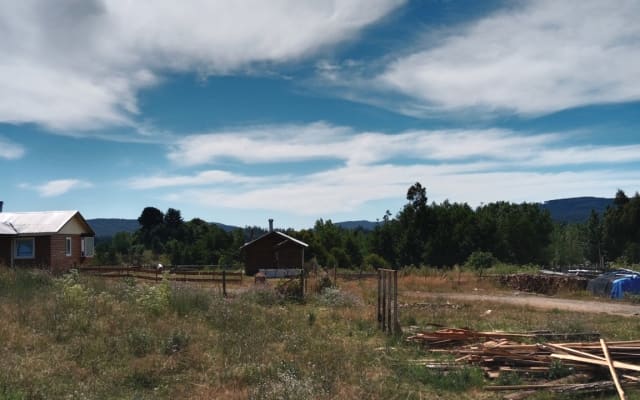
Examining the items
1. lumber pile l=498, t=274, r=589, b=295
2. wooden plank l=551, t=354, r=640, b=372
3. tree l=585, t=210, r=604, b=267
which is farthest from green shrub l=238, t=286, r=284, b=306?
tree l=585, t=210, r=604, b=267

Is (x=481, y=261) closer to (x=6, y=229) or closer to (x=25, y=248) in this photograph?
(x=25, y=248)

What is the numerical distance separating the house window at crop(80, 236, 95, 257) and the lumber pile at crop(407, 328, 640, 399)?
3217 centimetres

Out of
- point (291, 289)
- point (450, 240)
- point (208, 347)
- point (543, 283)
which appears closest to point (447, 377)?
point (208, 347)

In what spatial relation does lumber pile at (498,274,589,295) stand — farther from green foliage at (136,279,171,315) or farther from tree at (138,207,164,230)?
tree at (138,207,164,230)

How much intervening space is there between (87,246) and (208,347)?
30.4 m

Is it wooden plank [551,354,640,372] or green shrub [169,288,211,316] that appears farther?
green shrub [169,288,211,316]

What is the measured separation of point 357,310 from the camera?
18.7 m

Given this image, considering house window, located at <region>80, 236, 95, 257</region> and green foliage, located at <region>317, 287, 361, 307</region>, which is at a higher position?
house window, located at <region>80, 236, 95, 257</region>

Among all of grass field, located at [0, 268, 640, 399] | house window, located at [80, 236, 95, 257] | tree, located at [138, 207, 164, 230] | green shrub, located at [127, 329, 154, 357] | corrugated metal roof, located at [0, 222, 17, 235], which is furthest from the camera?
tree, located at [138, 207, 164, 230]

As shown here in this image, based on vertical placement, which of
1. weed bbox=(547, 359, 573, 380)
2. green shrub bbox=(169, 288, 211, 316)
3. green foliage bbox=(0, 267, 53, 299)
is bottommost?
weed bbox=(547, 359, 573, 380)

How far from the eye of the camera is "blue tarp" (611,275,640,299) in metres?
26.4

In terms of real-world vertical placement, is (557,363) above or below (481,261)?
above

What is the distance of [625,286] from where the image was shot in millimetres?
26531

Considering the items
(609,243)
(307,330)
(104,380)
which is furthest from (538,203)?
(104,380)
